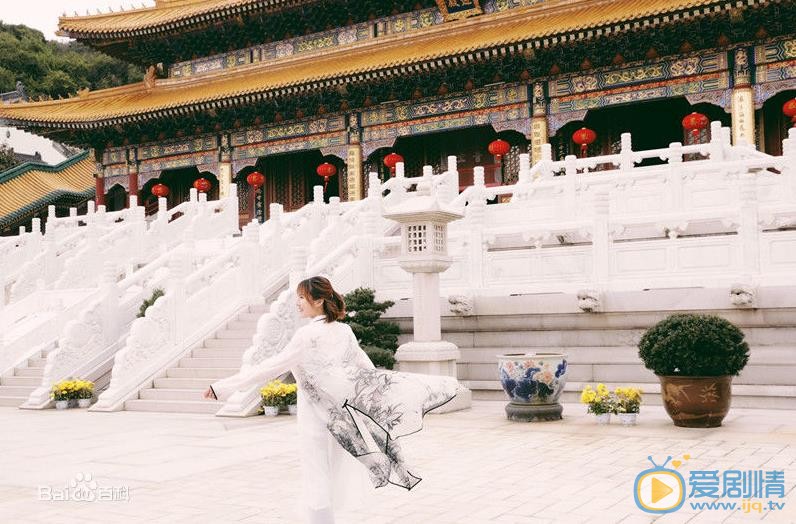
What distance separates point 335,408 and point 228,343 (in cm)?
850

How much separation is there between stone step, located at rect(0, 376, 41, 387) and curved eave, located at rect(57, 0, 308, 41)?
14.4 meters

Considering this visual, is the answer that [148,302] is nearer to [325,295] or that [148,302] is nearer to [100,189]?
[325,295]

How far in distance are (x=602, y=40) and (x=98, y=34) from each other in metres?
16.3

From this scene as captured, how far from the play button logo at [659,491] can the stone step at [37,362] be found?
1086 cm

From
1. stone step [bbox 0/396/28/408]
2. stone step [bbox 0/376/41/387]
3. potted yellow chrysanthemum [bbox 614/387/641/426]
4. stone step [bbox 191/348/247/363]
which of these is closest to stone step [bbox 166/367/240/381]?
stone step [bbox 191/348/247/363]

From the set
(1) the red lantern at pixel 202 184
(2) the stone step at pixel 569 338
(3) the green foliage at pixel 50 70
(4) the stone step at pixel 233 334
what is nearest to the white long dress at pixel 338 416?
(2) the stone step at pixel 569 338

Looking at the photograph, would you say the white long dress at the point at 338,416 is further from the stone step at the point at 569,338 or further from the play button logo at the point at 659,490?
the stone step at the point at 569,338

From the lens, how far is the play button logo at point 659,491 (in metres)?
5.42

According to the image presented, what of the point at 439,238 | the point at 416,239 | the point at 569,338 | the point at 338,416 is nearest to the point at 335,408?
the point at 338,416

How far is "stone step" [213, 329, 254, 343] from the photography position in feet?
42.1

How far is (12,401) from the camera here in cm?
1311

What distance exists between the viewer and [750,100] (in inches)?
725

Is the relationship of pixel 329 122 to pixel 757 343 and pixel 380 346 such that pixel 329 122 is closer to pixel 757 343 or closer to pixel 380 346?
pixel 380 346

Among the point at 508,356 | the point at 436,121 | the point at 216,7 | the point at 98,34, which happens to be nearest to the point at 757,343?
the point at 508,356
